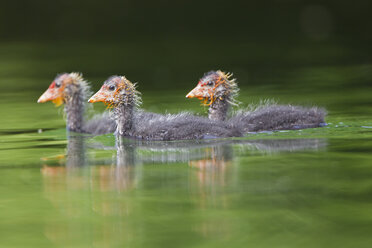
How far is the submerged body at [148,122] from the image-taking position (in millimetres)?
10688

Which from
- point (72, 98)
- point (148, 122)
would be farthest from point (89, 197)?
point (72, 98)

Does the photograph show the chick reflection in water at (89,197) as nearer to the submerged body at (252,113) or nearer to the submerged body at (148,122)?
the submerged body at (148,122)

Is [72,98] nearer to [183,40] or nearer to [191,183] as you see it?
[191,183]

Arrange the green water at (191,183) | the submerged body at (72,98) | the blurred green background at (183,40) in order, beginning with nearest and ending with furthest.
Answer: the green water at (191,183) < the submerged body at (72,98) < the blurred green background at (183,40)

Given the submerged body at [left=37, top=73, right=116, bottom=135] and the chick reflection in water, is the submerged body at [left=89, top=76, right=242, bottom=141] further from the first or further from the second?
the submerged body at [left=37, top=73, right=116, bottom=135]

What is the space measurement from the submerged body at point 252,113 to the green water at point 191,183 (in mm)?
212

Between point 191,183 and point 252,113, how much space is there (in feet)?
10.4

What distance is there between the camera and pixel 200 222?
7.10m

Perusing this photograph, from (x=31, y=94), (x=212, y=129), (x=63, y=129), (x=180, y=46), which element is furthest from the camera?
(x=180, y=46)

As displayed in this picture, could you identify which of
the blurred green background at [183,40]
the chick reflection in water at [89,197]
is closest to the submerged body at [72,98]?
the chick reflection in water at [89,197]

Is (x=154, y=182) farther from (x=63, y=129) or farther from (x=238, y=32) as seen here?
(x=238, y=32)

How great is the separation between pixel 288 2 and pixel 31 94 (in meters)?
24.2

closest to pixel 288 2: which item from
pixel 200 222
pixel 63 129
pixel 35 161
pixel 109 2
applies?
pixel 109 2

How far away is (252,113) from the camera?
37.5ft
